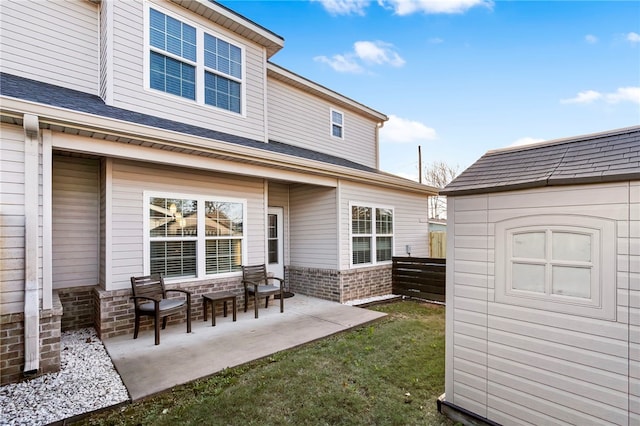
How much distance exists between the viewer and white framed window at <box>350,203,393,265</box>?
7691mm

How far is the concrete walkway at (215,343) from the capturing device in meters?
3.47

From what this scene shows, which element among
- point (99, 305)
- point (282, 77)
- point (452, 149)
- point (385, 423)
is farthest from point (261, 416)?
point (452, 149)

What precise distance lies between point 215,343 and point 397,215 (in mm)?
6151

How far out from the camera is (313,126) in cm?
931

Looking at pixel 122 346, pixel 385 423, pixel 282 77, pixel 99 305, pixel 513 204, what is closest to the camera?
pixel 513 204

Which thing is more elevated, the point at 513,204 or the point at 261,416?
the point at 513,204

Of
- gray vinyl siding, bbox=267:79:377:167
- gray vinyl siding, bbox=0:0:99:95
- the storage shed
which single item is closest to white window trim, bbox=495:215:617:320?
the storage shed

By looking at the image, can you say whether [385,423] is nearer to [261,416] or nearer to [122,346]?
[261,416]

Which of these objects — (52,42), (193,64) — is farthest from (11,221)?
(193,64)

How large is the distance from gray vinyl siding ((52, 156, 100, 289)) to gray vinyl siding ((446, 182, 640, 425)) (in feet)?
A: 19.1

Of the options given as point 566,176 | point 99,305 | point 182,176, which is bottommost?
point 99,305

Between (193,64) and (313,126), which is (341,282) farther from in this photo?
(193,64)

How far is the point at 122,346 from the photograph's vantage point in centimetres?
434

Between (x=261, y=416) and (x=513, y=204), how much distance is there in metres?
2.88
